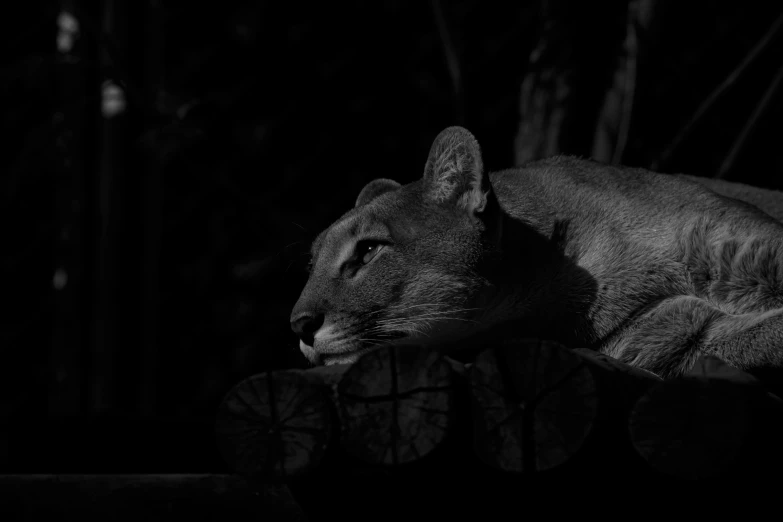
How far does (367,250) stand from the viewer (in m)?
2.91

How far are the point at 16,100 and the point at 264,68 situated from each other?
1.43 m

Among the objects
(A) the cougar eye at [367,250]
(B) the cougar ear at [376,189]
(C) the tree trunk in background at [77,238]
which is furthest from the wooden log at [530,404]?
(C) the tree trunk in background at [77,238]

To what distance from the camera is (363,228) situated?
9.64 ft

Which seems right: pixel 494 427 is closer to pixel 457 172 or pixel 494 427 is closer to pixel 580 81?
pixel 457 172

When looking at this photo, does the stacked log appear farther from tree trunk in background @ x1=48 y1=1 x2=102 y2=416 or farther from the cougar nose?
tree trunk in background @ x1=48 y1=1 x2=102 y2=416

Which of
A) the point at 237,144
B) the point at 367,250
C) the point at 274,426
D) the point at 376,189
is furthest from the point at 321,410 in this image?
the point at 237,144

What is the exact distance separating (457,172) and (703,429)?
1548mm

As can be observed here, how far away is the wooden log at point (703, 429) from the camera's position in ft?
5.00

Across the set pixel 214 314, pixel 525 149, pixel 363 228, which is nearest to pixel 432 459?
pixel 363 228

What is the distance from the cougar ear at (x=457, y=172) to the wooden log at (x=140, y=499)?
4.56ft

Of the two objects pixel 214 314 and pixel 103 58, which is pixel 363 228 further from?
pixel 103 58

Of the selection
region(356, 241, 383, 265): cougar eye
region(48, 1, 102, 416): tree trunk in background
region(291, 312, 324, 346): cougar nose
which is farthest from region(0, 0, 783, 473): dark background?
region(291, 312, 324, 346): cougar nose

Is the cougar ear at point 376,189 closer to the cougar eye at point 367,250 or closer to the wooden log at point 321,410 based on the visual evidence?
the cougar eye at point 367,250

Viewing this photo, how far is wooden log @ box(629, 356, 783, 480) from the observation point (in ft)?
5.00
